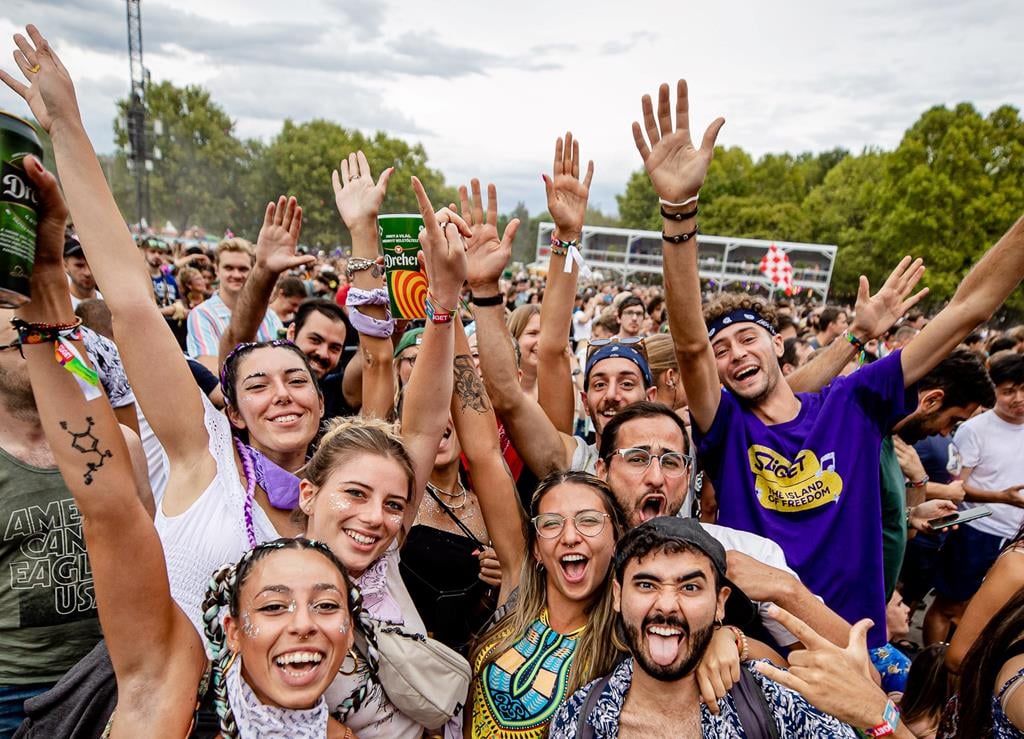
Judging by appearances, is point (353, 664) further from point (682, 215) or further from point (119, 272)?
point (682, 215)

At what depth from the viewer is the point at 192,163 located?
61625 mm

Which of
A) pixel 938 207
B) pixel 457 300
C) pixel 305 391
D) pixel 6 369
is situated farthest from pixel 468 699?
pixel 938 207

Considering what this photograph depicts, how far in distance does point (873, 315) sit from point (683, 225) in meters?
1.44

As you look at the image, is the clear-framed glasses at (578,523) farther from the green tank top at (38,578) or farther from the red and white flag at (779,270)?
the red and white flag at (779,270)

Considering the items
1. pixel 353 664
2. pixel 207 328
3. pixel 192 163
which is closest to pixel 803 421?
pixel 353 664

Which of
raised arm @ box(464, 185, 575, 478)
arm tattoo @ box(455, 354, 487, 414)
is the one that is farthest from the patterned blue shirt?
arm tattoo @ box(455, 354, 487, 414)

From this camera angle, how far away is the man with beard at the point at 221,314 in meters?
4.65

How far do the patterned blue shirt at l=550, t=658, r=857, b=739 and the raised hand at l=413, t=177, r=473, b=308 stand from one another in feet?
4.64

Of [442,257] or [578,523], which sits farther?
[442,257]

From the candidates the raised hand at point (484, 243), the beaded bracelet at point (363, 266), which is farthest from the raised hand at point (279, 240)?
the raised hand at point (484, 243)

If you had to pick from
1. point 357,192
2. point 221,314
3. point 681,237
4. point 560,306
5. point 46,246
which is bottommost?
point 221,314

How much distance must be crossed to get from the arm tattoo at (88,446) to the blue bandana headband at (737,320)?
2.36m

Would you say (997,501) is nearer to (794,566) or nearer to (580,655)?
(794,566)

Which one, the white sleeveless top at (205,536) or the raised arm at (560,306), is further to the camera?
the raised arm at (560,306)
